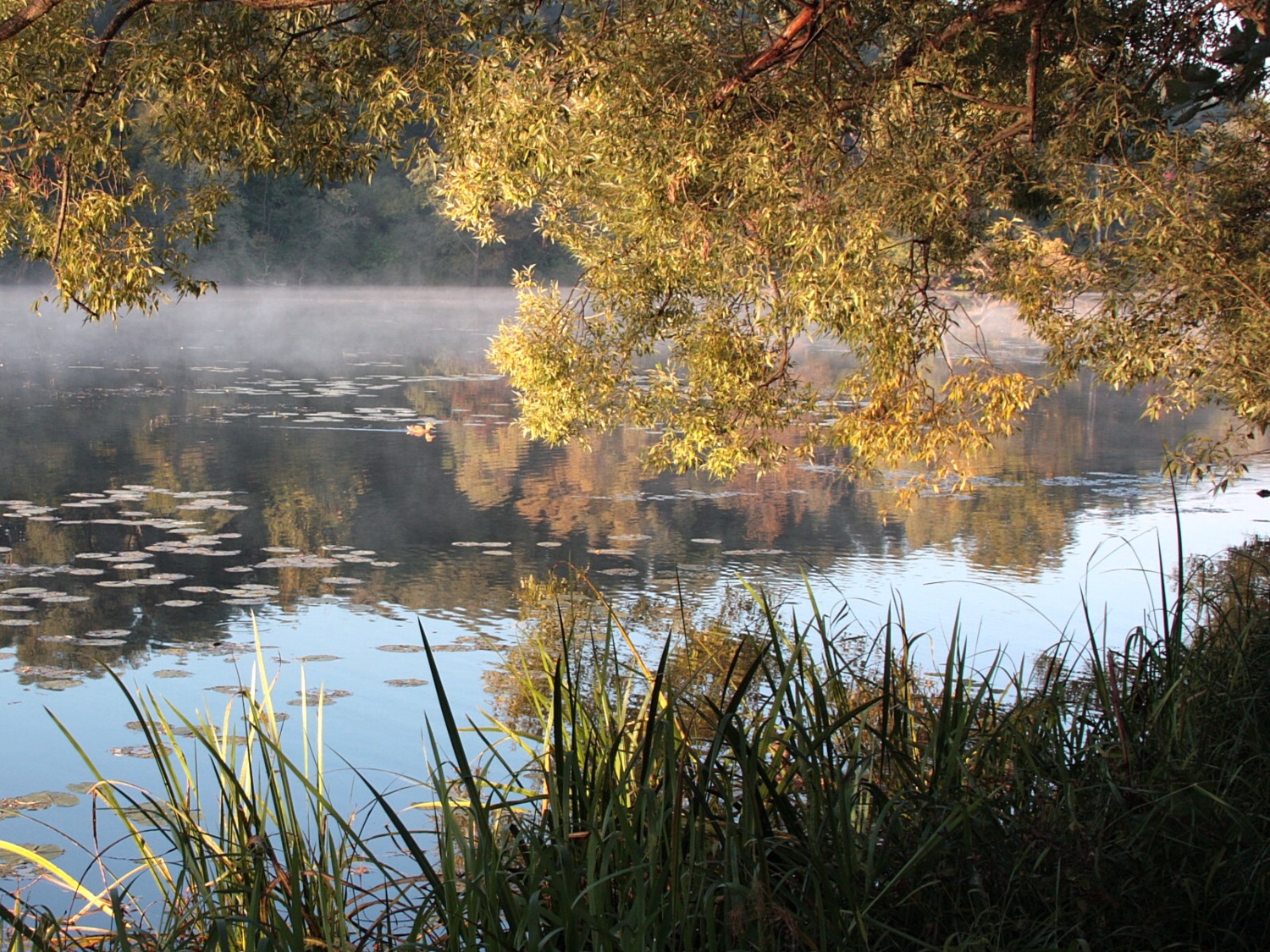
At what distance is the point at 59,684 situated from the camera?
727 centimetres

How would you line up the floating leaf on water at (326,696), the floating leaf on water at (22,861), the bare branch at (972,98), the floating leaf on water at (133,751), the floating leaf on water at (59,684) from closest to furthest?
1. the floating leaf on water at (22,861)
2. the floating leaf on water at (133,751)
3. the floating leaf on water at (326,696)
4. the floating leaf on water at (59,684)
5. the bare branch at (972,98)

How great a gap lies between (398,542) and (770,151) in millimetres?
5133

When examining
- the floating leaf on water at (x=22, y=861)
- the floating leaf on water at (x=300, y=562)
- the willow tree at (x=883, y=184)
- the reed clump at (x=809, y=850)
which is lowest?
the floating leaf on water at (x=22, y=861)

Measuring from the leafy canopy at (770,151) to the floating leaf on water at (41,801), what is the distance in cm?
237

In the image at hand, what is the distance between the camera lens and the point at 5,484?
43.0 ft

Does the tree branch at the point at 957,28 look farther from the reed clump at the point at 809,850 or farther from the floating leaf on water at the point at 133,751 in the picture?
the floating leaf on water at the point at 133,751

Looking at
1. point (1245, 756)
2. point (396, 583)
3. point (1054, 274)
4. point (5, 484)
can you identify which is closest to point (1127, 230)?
point (1054, 274)

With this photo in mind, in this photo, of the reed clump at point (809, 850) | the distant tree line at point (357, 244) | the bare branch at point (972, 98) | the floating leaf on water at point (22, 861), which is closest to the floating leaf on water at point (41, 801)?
the floating leaf on water at point (22, 861)

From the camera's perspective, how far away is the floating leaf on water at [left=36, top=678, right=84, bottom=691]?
23.7 feet

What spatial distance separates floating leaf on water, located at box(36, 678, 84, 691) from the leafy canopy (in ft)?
6.27

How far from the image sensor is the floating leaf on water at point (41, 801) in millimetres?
5621

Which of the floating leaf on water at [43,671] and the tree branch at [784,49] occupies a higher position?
the tree branch at [784,49]

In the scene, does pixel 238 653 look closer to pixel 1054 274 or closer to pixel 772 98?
pixel 772 98

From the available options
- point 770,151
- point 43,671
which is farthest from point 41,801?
point 770,151
